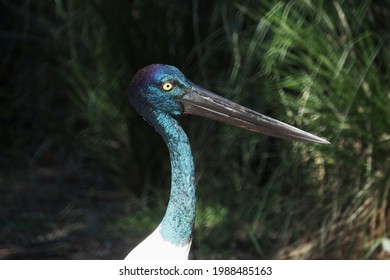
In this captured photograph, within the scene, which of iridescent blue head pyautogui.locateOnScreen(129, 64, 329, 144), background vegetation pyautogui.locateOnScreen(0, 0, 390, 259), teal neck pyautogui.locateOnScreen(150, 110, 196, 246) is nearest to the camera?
teal neck pyautogui.locateOnScreen(150, 110, 196, 246)

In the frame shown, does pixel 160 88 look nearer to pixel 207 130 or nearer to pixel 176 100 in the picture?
pixel 176 100

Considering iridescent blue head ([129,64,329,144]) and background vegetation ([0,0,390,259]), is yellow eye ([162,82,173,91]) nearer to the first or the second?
iridescent blue head ([129,64,329,144])

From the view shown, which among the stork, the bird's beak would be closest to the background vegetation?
the bird's beak

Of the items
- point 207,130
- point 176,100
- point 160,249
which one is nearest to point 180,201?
point 160,249

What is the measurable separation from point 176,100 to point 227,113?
0.17 m

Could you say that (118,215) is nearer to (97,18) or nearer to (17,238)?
(17,238)

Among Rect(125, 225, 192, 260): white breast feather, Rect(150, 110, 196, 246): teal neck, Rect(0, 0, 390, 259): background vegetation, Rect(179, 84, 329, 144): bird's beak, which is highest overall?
Rect(0, 0, 390, 259): background vegetation

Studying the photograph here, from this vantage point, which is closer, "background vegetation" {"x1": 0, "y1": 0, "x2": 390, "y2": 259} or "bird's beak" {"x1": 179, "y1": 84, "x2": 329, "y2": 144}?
"bird's beak" {"x1": 179, "y1": 84, "x2": 329, "y2": 144}

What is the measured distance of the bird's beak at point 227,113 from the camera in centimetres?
308

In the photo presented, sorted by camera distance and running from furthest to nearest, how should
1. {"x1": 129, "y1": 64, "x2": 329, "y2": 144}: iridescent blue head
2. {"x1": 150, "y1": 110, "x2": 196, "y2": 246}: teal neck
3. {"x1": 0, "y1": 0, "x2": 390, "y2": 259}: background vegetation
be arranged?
{"x1": 0, "y1": 0, "x2": 390, "y2": 259}: background vegetation → {"x1": 129, "y1": 64, "x2": 329, "y2": 144}: iridescent blue head → {"x1": 150, "y1": 110, "x2": 196, "y2": 246}: teal neck

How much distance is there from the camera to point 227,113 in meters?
3.12

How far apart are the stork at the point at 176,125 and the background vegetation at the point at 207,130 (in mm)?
628

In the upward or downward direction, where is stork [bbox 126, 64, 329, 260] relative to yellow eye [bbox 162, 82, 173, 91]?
downward

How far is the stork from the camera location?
9.70 ft
